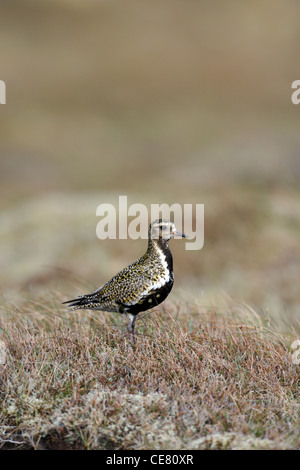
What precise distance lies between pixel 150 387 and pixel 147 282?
3.54ft

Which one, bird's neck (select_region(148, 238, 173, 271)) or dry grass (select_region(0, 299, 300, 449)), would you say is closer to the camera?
dry grass (select_region(0, 299, 300, 449))

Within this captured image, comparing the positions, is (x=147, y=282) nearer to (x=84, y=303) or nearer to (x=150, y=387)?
(x=84, y=303)

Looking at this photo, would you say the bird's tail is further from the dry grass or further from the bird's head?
the bird's head

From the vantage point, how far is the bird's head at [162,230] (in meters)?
6.18

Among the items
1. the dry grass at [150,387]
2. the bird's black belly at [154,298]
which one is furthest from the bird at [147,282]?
the dry grass at [150,387]

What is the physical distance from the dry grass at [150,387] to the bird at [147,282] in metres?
0.46

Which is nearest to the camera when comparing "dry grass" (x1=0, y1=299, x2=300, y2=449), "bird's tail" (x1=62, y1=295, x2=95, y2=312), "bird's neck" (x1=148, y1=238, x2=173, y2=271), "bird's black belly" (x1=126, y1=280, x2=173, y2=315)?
"dry grass" (x1=0, y1=299, x2=300, y2=449)

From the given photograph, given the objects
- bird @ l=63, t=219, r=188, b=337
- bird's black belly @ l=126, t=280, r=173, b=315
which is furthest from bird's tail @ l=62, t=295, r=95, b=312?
bird's black belly @ l=126, t=280, r=173, b=315

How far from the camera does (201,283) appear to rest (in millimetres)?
18297

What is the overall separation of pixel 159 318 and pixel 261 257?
13346 millimetres

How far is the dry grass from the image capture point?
513 cm

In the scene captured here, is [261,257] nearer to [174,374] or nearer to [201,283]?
[201,283]

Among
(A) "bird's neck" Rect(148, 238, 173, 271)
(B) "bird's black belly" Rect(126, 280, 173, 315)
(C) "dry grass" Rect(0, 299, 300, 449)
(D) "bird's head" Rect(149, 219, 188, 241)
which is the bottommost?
(C) "dry grass" Rect(0, 299, 300, 449)
